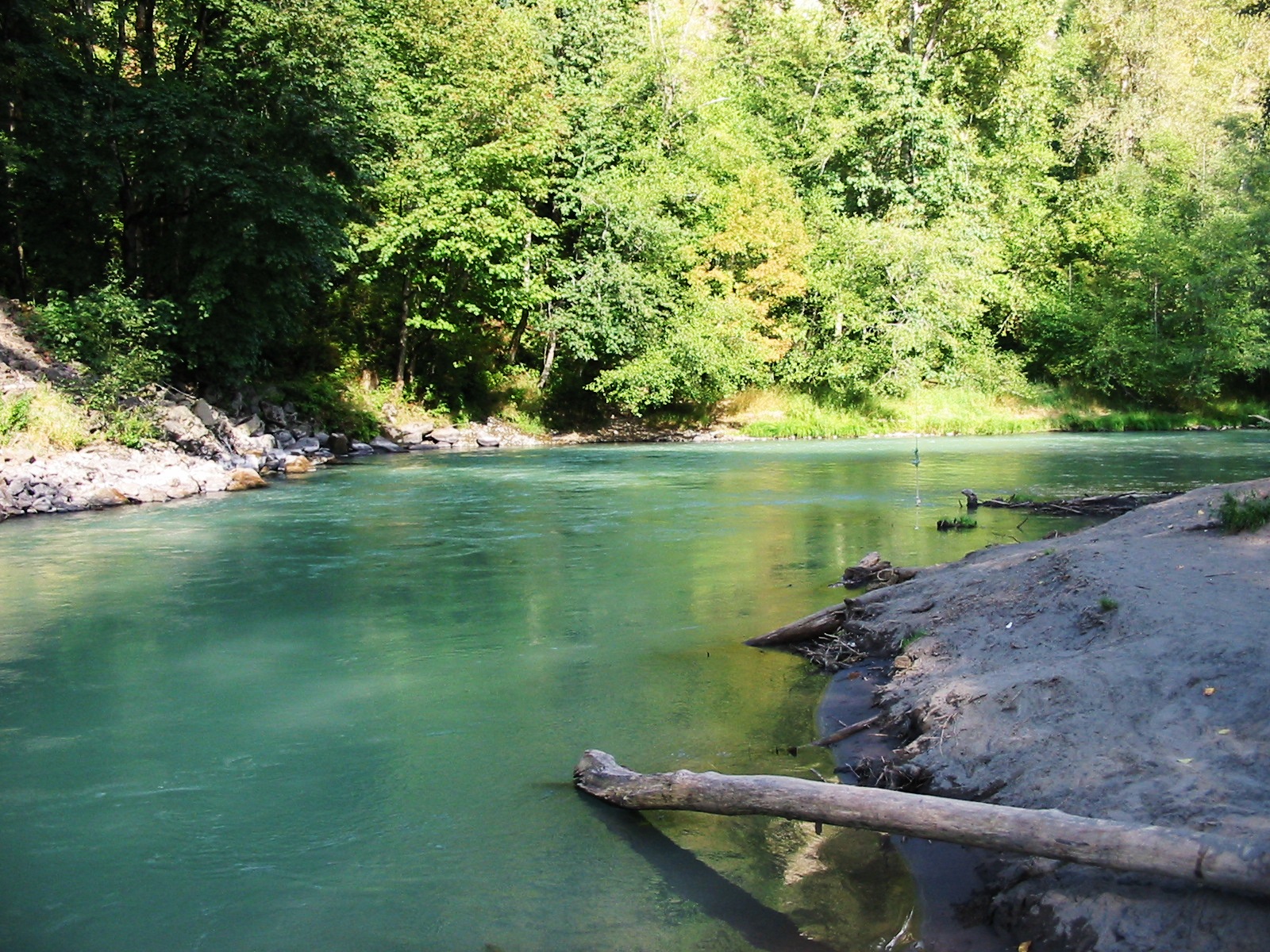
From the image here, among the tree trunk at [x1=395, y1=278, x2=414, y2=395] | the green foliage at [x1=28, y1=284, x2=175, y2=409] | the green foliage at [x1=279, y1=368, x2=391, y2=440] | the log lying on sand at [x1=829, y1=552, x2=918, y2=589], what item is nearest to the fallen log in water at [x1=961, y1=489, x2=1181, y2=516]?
the log lying on sand at [x1=829, y1=552, x2=918, y2=589]

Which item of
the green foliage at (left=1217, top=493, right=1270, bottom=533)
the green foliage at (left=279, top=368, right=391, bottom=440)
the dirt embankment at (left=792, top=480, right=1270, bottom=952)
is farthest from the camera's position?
the green foliage at (left=279, top=368, right=391, bottom=440)

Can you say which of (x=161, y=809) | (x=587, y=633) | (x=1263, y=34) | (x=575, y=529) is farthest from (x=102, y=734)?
(x=1263, y=34)

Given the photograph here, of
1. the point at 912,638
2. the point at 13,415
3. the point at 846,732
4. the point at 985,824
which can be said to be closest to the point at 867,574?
the point at 912,638

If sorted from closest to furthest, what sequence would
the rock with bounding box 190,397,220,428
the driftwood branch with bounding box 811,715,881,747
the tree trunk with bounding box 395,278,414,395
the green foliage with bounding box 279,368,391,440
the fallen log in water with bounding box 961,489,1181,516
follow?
the driftwood branch with bounding box 811,715,881,747 → the fallen log in water with bounding box 961,489,1181,516 → the rock with bounding box 190,397,220,428 → the green foliage with bounding box 279,368,391,440 → the tree trunk with bounding box 395,278,414,395

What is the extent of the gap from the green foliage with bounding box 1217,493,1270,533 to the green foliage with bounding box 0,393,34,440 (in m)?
17.3

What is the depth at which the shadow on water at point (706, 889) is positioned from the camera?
383cm

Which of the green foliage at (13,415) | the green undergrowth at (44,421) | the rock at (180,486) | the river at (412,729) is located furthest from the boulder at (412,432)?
the river at (412,729)

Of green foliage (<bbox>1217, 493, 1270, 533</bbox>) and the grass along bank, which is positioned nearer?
green foliage (<bbox>1217, 493, 1270, 533</bbox>)

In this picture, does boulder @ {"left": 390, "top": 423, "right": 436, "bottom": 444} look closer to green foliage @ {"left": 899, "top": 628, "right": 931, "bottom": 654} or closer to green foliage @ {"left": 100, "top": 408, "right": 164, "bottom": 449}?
green foliage @ {"left": 100, "top": 408, "right": 164, "bottom": 449}

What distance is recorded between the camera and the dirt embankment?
345 centimetres

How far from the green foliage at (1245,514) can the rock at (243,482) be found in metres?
16.2

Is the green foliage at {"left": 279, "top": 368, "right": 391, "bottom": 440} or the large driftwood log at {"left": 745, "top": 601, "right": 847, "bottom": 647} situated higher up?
the green foliage at {"left": 279, "top": 368, "right": 391, "bottom": 440}

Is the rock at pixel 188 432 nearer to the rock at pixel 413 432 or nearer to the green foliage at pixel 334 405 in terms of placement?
the green foliage at pixel 334 405

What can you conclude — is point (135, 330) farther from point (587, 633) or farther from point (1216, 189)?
point (1216, 189)
